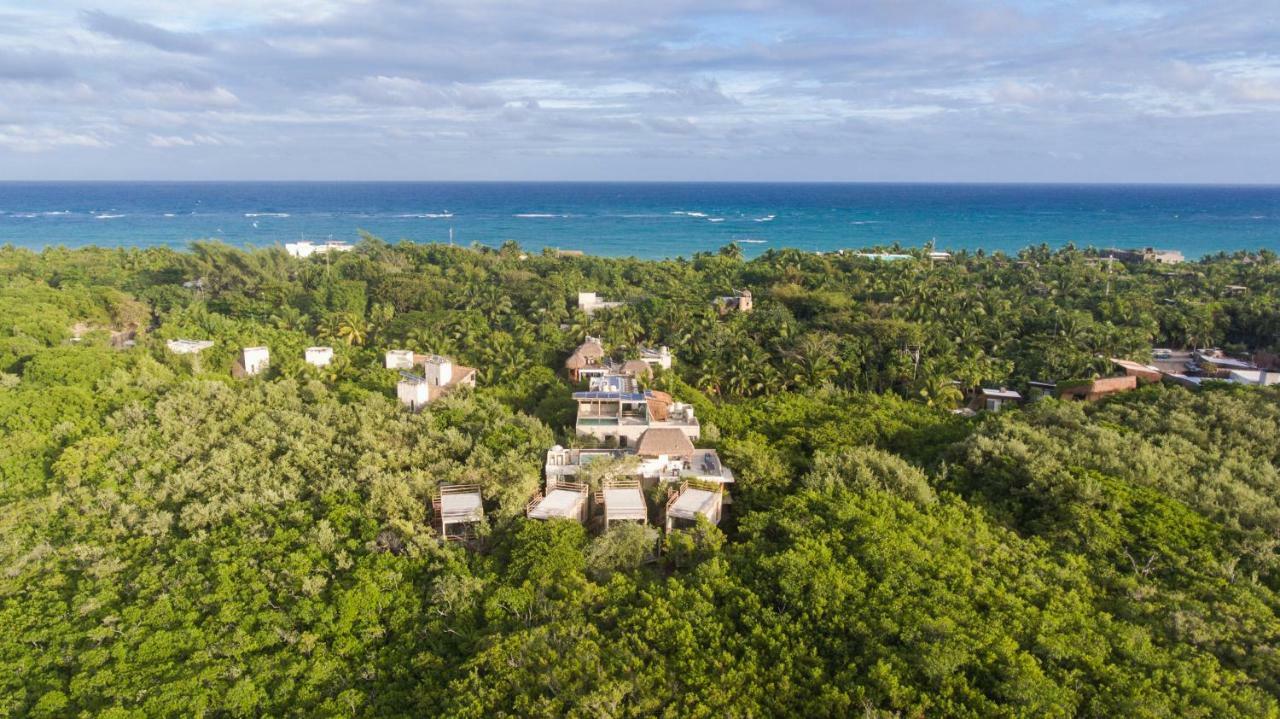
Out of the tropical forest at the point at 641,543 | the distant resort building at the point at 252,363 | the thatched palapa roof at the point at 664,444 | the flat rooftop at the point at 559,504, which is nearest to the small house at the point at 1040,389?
the tropical forest at the point at 641,543

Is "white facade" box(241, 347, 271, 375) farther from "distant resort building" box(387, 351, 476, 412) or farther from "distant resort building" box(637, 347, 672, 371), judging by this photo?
"distant resort building" box(637, 347, 672, 371)

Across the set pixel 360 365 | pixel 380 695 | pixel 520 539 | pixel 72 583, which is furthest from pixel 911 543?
pixel 360 365

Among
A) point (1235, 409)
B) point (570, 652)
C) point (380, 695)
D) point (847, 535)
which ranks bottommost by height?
point (380, 695)

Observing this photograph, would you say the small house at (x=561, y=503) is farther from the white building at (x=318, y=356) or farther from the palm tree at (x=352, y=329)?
the palm tree at (x=352, y=329)

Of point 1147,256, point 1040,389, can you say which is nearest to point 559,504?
point 1040,389

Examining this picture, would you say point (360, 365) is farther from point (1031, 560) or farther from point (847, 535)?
point (1031, 560)

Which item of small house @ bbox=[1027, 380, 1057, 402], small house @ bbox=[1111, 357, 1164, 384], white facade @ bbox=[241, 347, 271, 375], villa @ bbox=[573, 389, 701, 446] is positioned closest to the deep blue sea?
small house @ bbox=[1027, 380, 1057, 402]

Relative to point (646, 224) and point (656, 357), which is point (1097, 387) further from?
point (646, 224)

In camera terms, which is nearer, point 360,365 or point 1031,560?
point 1031,560
